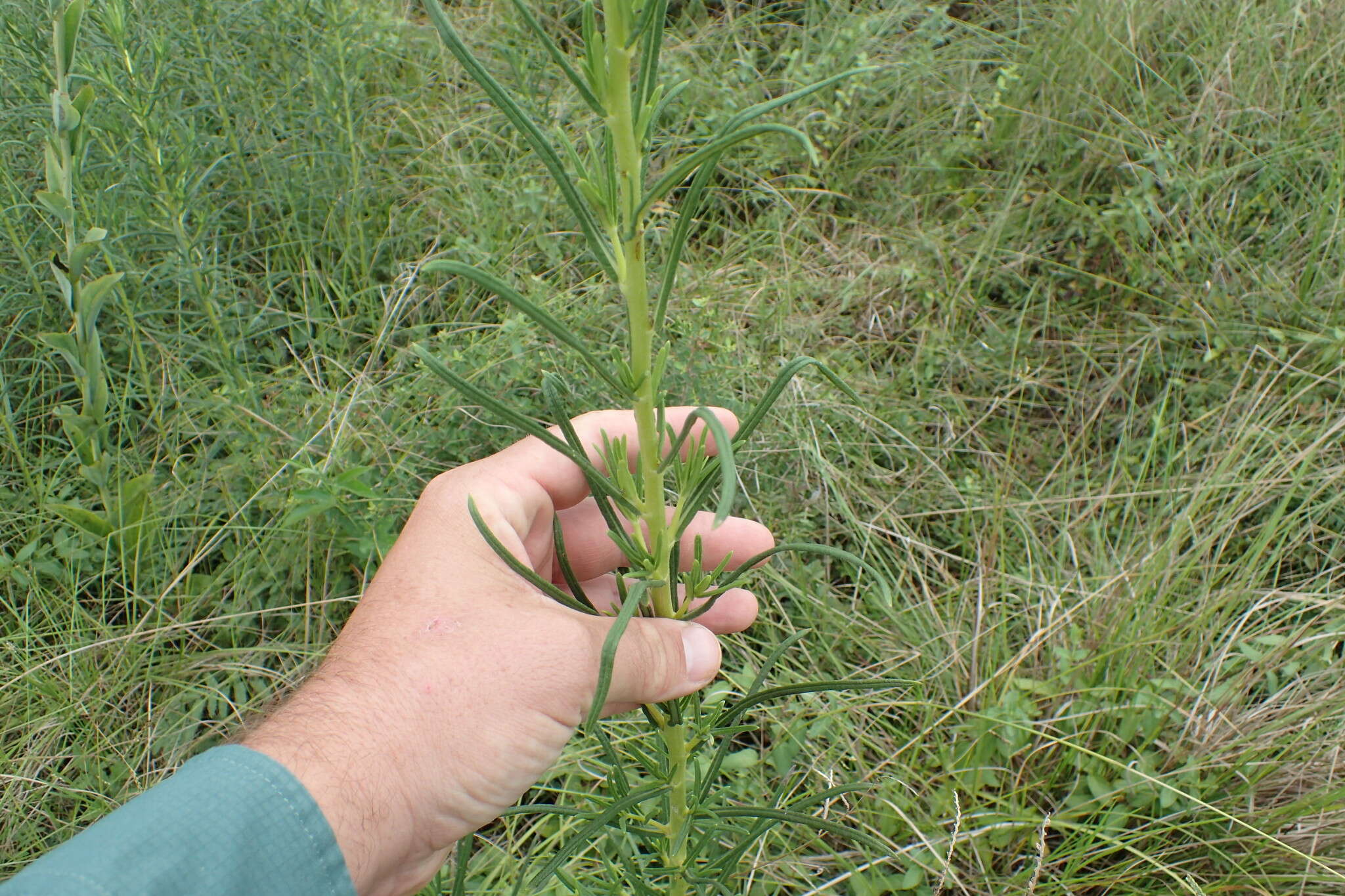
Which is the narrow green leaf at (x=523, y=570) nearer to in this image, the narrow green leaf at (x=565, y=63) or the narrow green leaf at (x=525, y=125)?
the narrow green leaf at (x=525, y=125)

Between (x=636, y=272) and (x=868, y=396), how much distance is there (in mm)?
2060

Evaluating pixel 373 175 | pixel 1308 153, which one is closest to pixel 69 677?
pixel 373 175

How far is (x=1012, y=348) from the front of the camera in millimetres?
2992

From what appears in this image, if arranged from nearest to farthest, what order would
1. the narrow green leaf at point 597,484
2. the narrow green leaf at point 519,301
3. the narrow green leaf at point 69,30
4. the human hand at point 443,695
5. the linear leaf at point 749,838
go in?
the narrow green leaf at point 519,301, the narrow green leaf at point 597,484, the human hand at point 443,695, the linear leaf at point 749,838, the narrow green leaf at point 69,30

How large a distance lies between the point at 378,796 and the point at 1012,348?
245 cm

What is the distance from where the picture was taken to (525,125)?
87 cm

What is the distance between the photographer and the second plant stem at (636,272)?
34.1 inches

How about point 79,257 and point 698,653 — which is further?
point 79,257

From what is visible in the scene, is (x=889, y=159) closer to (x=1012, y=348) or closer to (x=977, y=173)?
(x=977, y=173)

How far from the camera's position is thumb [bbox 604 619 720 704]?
124 centimetres

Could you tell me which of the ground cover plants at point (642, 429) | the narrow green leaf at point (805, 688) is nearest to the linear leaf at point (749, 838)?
the ground cover plants at point (642, 429)

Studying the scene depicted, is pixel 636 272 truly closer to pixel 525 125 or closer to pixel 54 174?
→ pixel 525 125

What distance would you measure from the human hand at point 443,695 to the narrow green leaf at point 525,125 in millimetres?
371

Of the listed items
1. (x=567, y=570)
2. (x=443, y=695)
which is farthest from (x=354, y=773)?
(x=567, y=570)
